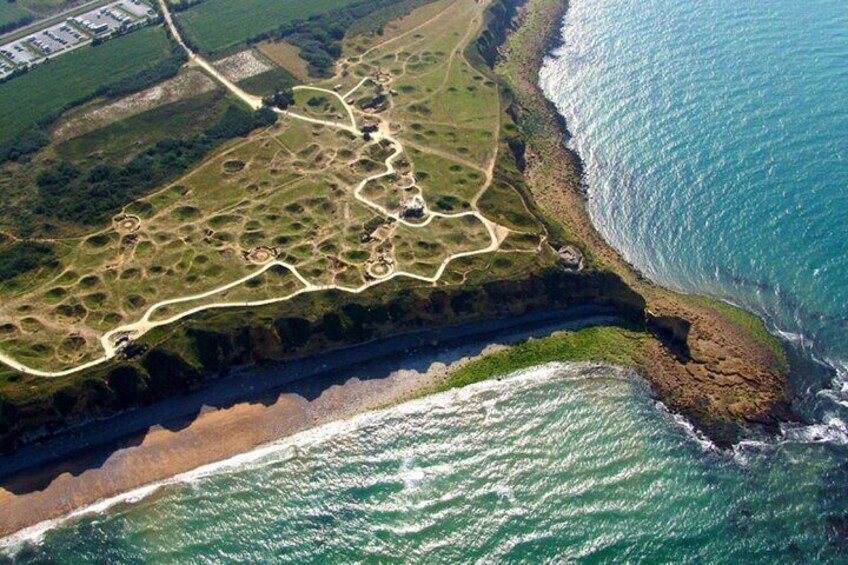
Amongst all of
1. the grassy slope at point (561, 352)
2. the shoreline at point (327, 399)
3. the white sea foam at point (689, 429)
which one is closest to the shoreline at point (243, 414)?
the shoreline at point (327, 399)

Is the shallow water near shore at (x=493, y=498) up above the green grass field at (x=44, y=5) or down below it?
below

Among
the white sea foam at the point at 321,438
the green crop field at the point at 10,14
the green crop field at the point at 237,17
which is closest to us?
the white sea foam at the point at 321,438

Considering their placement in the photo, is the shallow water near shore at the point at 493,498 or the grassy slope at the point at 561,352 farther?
the grassy slope at the point at 561,352

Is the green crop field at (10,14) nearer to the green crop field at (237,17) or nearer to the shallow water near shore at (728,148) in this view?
the green crop field at (237,17)

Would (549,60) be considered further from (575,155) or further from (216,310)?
(216,310)

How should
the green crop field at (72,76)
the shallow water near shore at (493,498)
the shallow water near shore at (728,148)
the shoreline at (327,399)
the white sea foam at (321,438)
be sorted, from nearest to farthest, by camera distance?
the shallow water near shore at (493,498), the white sea foam at (321,438), the shoreline at (327,399), the shallow water near shore at (728,148), the green crop field at (72,76)

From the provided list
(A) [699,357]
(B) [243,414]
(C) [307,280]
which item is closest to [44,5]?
(C) [307,280]

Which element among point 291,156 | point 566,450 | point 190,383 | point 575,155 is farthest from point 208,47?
point 566,450
